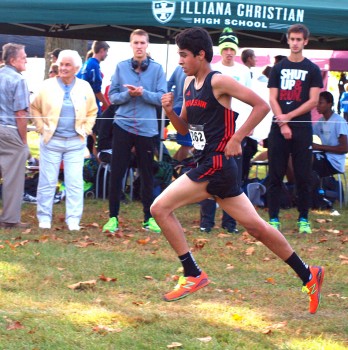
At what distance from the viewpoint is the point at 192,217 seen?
10.9 m

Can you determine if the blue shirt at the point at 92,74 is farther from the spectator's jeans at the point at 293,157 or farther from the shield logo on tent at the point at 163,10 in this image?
the spectator's jeans at the point at 293,157

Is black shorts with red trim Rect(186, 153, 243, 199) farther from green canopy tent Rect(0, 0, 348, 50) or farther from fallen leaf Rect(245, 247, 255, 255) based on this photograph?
green canopy tent Rect(0, 0, 348, 50)

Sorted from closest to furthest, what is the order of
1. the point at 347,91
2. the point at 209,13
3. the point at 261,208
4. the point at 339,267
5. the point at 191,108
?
1. the point at 191,108
2. the point at 339,267
3. the point at 209,13
4. the point at 261,208
5. the point at 347,91

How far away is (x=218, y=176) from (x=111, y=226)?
11.5 ft

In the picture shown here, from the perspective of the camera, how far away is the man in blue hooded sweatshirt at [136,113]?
9.34 m

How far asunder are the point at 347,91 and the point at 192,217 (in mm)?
11103

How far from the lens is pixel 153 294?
6.82m

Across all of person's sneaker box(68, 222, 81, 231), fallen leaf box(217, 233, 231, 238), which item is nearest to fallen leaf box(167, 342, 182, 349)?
fallen leaf box(217, 233, 231, 238)

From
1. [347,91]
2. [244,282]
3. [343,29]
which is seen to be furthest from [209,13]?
[347,91]

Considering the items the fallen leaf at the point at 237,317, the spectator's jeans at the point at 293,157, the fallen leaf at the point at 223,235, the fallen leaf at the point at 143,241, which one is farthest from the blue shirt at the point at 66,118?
the fallen leaf at the point at 237,317

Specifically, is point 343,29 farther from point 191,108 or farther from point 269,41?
point 191,108

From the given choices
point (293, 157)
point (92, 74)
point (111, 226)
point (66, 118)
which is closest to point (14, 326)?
point (111, 226)

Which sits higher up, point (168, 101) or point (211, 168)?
point (168, 101)

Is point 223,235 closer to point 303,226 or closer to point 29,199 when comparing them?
point 303,226
